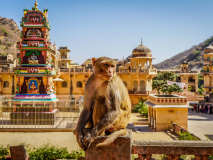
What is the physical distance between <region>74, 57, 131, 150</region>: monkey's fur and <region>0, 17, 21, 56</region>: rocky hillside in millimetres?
60875

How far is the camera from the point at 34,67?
65.5ft

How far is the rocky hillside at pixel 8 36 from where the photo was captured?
216 ft

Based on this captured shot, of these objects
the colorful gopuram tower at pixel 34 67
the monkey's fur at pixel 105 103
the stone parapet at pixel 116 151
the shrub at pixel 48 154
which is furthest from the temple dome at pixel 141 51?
the stone parapet at pixel 116 151

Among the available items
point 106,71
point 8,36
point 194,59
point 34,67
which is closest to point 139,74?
point 34,67

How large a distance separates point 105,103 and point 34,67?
17985mm

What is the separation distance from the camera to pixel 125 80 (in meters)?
31.9

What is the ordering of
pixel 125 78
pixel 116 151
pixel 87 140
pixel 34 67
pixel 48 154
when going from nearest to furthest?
1. pixel 87 140
2. pixel 116 151
3. pixel 48 154
4. pixel 34 67
5. pixel 125 78

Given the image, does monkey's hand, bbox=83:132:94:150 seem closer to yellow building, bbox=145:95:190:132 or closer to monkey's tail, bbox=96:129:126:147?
monkey's tail, bbox=96:129:126:147

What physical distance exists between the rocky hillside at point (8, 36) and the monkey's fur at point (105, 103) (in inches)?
2397

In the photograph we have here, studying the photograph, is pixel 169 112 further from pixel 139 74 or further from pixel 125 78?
pixel 125 78

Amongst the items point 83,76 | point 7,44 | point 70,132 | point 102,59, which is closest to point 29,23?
point 70,132

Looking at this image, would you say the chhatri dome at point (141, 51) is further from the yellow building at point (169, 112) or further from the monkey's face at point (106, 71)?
the monkey's face at point (106, 71)

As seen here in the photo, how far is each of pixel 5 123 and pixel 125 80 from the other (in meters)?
17.7

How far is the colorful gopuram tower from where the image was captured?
1970 cm
